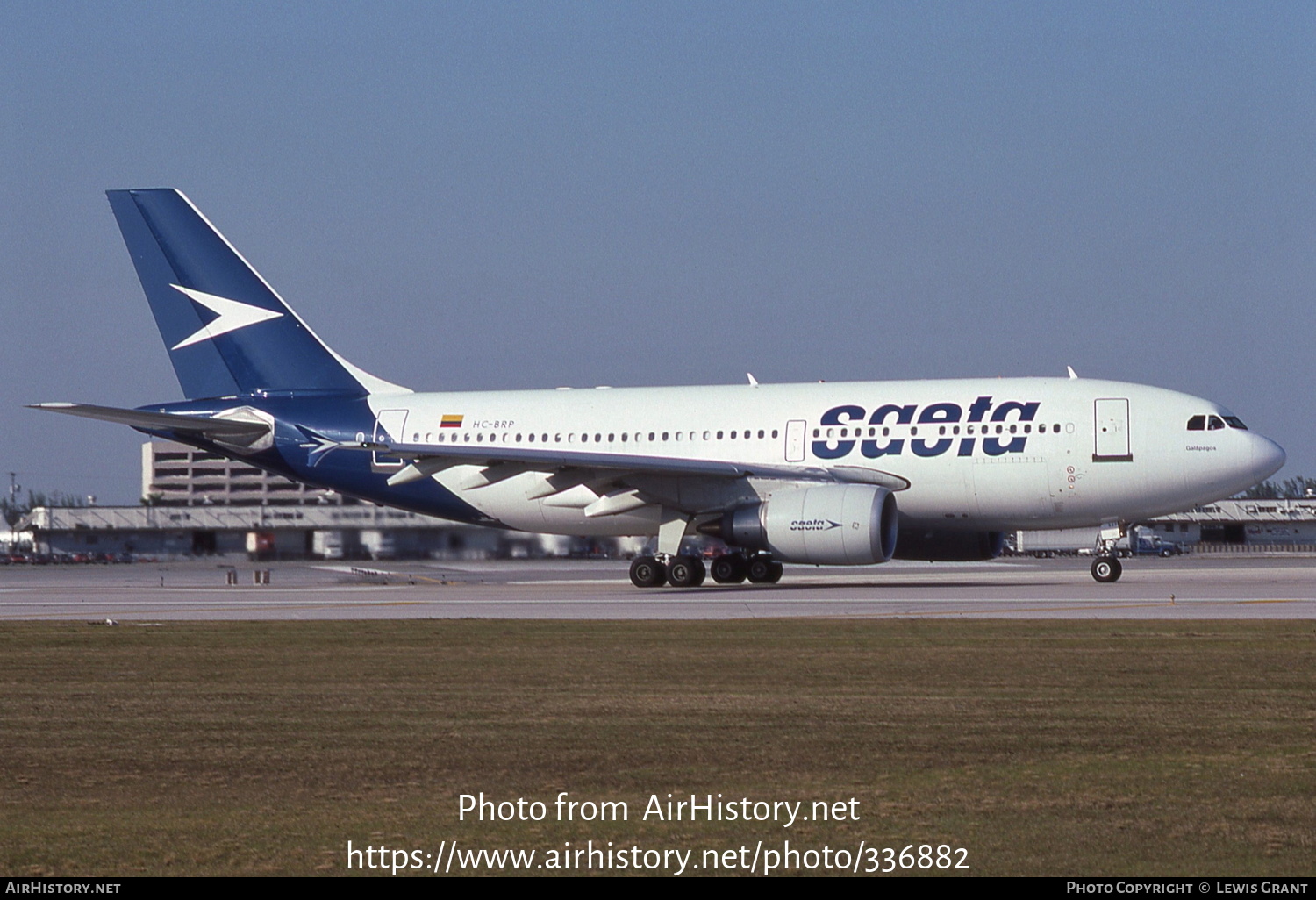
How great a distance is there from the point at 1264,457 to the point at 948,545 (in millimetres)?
6582

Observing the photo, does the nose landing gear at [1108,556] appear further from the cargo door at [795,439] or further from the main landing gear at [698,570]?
the main landing gear at [698,570]

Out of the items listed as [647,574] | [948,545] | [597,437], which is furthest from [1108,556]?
[597,437]

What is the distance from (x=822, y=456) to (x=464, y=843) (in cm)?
2391

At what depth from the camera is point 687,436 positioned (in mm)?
31688

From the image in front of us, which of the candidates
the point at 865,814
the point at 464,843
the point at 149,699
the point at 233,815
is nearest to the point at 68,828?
the point at 233,815

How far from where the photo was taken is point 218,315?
35.2 metres

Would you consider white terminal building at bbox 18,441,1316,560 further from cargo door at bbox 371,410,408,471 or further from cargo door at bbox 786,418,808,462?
cargo door at bbox 786,418,808,462

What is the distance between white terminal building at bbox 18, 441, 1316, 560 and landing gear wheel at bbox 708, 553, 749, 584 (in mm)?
6280

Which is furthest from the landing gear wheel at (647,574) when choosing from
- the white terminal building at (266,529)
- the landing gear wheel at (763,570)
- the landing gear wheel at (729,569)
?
the white terminal building at (266,529)

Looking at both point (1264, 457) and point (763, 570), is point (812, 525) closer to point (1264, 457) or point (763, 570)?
point (763, 570)

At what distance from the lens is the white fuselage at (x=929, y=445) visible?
2886cm

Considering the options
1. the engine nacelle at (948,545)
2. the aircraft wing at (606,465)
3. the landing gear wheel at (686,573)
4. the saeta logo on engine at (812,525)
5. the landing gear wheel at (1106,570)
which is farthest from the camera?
the engine nacelle at (948,545)

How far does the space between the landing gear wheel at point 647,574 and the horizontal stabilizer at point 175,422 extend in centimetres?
960
